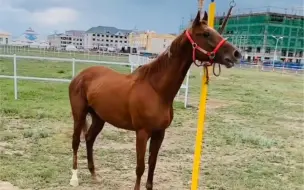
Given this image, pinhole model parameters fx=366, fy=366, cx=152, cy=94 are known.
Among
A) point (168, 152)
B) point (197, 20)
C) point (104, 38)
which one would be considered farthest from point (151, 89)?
point (104, 38)

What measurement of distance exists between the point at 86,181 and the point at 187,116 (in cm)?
512

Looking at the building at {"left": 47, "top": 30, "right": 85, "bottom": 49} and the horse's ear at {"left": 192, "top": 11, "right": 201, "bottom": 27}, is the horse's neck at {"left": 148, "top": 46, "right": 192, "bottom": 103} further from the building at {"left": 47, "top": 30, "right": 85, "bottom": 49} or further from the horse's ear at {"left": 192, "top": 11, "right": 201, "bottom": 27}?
the building at {"left": 47, "top": 30, "right": 85, "bottom": 49}

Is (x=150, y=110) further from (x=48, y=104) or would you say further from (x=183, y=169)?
(x=48, y=104)

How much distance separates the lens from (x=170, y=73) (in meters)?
3.80

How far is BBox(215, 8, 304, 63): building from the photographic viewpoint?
8744cm

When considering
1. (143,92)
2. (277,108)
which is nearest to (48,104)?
(143,92)

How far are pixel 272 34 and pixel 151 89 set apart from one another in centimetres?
9108

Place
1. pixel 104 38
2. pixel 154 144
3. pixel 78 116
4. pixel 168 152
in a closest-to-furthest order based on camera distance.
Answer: pixel 154 144 → pixel 78 116 → pixel 168 152 → pixel 104 38

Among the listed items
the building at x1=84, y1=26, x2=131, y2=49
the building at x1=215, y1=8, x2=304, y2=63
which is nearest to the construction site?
the building at x1=215, y1=8, x2=304, y2=63

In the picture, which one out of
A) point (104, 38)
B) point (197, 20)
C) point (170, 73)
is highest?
point (104, 38)

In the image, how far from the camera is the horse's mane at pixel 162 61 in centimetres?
370

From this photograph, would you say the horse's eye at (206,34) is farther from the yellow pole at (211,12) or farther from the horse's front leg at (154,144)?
the horse's front leg at (154,144)

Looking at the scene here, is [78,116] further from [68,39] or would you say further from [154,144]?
[68,39]

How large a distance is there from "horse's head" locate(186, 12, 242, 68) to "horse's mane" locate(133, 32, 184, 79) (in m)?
0.20
